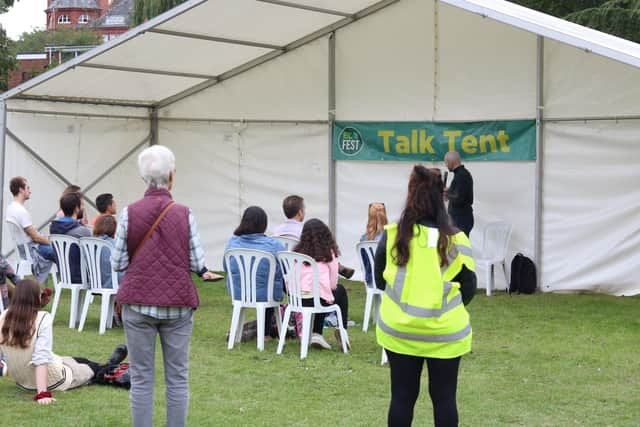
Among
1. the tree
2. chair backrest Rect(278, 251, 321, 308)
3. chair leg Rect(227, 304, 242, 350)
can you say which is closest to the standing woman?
chair backrest Rect(278, 251, 321, 308)

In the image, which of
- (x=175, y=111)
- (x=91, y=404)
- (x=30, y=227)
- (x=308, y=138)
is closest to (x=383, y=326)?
(x=91, y=404)

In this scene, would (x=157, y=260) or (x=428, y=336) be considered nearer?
(x=428, y=336)

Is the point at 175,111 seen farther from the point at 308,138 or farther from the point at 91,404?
the point at 91,404

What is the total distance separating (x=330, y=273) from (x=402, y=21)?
5749 millimetres

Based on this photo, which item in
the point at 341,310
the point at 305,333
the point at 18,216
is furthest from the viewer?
the point at 18,216

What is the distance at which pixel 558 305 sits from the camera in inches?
412

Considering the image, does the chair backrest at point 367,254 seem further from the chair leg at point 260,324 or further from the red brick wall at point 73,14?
the red brick wall at point 73,14

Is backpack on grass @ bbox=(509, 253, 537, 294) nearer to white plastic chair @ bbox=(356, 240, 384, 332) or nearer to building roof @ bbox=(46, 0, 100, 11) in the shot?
white plastic chair @ bbox=(356, 240, 384, 332)

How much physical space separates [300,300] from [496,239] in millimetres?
4711

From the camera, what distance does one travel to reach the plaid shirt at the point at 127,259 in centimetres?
434

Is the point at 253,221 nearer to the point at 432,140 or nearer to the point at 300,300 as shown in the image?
the point at 300,300

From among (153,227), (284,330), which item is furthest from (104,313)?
(153,227)

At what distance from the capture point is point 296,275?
7625 millimetres

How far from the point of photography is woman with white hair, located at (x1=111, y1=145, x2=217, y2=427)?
14.2 ft
